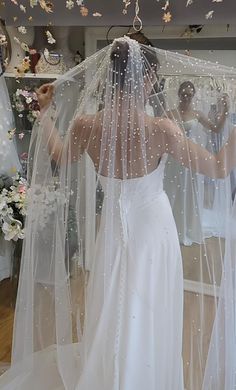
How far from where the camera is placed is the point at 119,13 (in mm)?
2082

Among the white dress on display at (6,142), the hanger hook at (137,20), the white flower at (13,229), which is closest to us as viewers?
the hanger hook at (137,20)

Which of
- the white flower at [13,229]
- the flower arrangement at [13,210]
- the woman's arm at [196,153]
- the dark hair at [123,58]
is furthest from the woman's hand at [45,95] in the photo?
the white flower at [13,229]

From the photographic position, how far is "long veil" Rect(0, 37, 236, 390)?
121 centimetres

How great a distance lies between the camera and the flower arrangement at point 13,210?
209cm

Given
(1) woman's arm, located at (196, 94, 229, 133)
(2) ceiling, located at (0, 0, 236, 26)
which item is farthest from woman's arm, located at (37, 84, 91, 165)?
(2) ceiling, located at (0, 0, 236, 26)

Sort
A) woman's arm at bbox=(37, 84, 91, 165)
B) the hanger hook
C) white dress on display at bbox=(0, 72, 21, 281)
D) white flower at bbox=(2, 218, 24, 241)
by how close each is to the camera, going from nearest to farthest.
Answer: woman's arm at bbox=(37, 84, 91, 165), the hanger hook, white flower at bbox=(2, 218, 24, 241), white dress on display at bbox=(0, 72, 21, 281)

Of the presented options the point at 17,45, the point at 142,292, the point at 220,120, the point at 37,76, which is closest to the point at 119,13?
the point at 37,76

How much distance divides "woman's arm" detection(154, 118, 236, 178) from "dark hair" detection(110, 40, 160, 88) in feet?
0.56

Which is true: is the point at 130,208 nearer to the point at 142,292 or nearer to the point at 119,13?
the point at 142,292

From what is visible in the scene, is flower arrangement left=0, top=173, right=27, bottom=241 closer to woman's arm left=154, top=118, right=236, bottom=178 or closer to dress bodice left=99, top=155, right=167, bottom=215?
dress bodice left=99, top=155, right=167, bottom=215

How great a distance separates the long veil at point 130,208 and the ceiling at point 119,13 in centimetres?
90

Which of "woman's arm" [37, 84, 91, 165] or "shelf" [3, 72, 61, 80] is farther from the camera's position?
"shelf" [3, 72, 61, 80]

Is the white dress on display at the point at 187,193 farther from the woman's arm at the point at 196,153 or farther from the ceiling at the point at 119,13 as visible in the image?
the ceiling at the point at 119,13

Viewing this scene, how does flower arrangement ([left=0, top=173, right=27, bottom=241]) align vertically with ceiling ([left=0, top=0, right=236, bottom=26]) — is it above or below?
below
